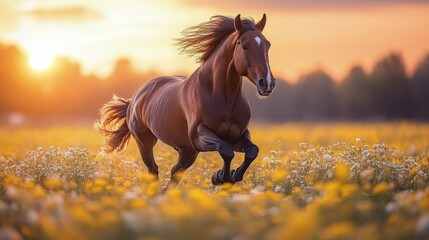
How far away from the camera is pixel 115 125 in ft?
42.0

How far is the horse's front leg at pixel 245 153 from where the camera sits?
869 centimetres

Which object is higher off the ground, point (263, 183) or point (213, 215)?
point (213, 215)

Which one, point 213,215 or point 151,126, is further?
point 151,126

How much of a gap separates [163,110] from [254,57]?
2595 millimetres

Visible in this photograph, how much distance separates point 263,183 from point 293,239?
18.4 feet

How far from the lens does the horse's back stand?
1004 cm

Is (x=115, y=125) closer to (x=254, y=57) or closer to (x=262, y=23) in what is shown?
(x=262, y=23)

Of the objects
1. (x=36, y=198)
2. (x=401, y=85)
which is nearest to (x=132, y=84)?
(x=401, y=85)

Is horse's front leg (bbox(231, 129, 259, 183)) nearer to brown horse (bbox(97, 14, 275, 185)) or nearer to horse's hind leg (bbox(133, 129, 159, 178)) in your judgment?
brown horse (bbox(97, 14, 275, 185))

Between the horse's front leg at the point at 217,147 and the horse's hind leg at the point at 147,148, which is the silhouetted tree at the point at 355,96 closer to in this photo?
the horse's hind leg at the point at 147,148

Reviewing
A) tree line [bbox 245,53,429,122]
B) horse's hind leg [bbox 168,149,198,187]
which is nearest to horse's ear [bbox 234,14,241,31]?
horse's hind leg [bbox 168,149,198,187]

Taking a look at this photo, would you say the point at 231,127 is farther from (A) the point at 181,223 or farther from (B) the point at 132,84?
(B) the point at 132,84

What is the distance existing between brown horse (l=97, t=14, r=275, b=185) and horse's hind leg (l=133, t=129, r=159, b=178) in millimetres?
777

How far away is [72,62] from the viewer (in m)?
76.8
